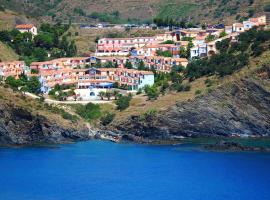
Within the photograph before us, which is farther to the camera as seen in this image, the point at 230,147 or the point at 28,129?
the point at 28,129

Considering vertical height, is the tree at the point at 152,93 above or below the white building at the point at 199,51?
below

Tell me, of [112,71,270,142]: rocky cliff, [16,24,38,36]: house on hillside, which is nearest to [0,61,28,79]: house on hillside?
[16,24,38,36]: house on hillside

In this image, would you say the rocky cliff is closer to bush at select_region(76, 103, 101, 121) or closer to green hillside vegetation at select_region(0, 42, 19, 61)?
bush at select_region(76, 103, 101, 121)

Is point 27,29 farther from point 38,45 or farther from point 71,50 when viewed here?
point 71,50

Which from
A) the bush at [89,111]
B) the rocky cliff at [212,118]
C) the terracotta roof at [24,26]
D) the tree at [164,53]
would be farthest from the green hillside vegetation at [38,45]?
the rocky cliff at [212,118]

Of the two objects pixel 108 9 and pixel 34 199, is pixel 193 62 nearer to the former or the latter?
pixel 34 199

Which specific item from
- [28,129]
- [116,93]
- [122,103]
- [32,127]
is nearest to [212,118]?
[122,103]

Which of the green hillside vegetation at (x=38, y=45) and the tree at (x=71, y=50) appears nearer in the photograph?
the green hillside vegetation at (x=38, y=45)

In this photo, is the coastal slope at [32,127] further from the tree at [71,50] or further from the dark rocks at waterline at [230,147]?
the tree at [71,50]
